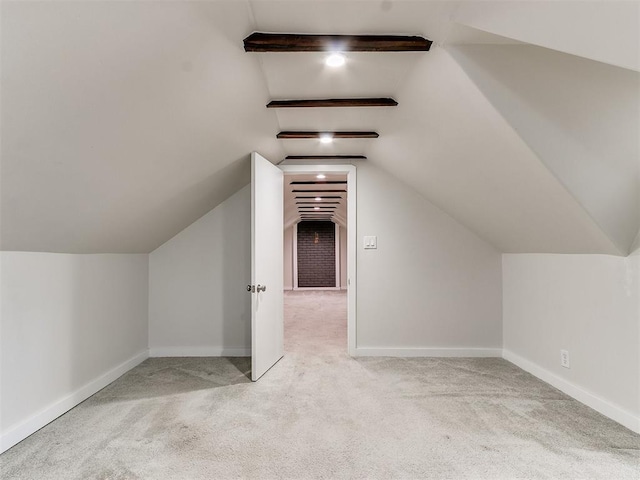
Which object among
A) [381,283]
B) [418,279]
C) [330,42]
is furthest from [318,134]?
[418,279]

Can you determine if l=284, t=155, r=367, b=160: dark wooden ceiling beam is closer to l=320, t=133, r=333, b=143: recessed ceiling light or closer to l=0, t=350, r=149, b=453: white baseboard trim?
l=320, t=133, r=333, b=143: recessed ceiling light

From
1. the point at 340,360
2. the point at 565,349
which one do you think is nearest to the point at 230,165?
the point at 340,360

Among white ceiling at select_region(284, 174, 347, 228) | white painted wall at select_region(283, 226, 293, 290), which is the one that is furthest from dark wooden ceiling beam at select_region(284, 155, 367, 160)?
white painted wall at select_region(283, 226, 293, 290)

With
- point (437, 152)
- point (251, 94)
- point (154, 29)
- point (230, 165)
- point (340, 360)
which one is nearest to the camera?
point (154, 29)

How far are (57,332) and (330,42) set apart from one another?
7.58 feet

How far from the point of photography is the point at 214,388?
2756 millimetres

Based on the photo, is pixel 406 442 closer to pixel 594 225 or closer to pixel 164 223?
pixel 594 225

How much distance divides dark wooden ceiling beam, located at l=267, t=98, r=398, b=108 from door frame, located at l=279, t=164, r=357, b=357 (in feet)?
4.07

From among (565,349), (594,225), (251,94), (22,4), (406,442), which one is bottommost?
(406,442)

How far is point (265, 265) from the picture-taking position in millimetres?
3145

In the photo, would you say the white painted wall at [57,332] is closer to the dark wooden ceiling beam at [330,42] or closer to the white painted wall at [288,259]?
the dark wooden ceiling beam at [330,42]

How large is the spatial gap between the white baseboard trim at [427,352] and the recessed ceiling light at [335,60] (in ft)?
8.49

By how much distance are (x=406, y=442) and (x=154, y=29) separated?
2192 mm

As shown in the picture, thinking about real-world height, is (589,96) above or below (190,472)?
above
